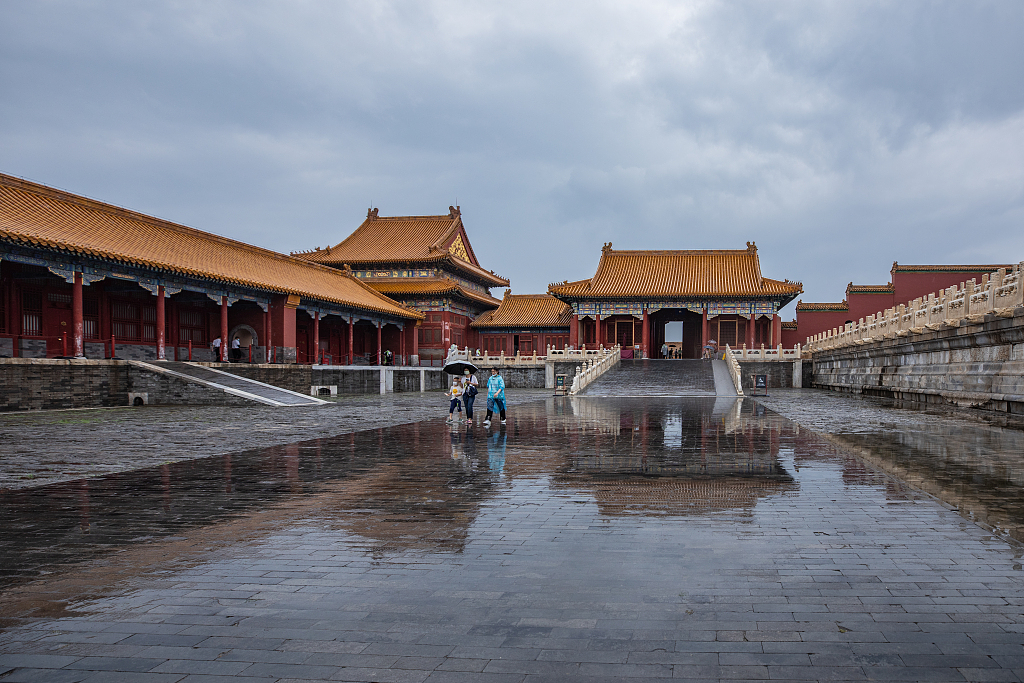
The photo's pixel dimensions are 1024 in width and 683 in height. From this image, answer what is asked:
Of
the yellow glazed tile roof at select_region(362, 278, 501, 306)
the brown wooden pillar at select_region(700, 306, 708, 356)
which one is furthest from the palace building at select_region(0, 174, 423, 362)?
the brown wooden pillar at select_region(700, 306, 708, 356)

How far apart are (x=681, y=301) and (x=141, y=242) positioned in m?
28.8

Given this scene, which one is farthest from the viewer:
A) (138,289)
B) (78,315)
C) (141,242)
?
(138,289)

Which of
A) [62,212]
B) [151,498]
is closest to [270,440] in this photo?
[151,498]

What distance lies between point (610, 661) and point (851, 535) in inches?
107

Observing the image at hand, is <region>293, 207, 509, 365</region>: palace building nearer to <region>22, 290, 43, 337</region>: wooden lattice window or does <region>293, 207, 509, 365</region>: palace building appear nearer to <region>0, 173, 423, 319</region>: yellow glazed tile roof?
<region>0, 173, 423, 319</region>: yellow glazed tile roof

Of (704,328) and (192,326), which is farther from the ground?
(704,328)

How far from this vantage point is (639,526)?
16.5 ft

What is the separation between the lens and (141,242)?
24062 millimetres

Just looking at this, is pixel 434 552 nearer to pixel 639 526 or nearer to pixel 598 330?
pixel 639 526

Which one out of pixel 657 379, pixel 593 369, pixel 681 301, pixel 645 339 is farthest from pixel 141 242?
pixel 681 301

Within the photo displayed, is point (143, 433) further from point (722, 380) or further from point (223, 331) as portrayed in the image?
point (722, 380)

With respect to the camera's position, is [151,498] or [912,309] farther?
[912,309]

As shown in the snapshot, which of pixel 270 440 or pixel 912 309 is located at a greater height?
pixel 912 309

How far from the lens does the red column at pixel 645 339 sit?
136 feet
